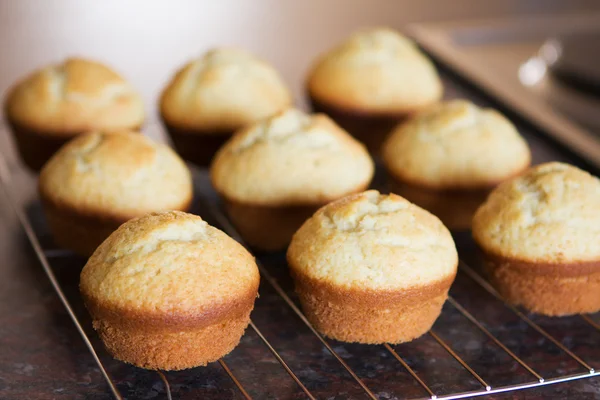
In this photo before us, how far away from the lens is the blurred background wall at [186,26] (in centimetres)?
396

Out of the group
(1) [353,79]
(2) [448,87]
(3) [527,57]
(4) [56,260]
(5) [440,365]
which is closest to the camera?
(5) [440,365]

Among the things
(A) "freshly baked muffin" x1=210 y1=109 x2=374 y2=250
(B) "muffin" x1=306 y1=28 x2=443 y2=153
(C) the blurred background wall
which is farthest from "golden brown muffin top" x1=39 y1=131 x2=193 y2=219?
(C) the blurred background wall

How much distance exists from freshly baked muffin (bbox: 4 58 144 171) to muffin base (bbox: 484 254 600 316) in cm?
132


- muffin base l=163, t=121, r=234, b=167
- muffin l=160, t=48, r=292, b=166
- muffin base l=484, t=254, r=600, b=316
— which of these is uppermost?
muffin l=160, t=48, r=292, b=166

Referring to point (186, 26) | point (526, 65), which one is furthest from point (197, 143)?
point (186, 26)

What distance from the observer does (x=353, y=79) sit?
2908 mm

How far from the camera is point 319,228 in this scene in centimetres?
199

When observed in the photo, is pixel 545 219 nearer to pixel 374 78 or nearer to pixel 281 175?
pixel 281 175

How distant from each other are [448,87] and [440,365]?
69.5 inches

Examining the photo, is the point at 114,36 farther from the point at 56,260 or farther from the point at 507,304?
the point at 507,304

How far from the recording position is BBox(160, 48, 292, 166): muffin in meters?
2.74

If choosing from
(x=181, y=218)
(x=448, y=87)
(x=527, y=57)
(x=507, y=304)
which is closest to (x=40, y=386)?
(x=181, y=218)

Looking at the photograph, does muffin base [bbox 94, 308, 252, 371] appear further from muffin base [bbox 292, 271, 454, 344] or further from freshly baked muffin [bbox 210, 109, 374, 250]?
freshly baked muffin [bbox 210, 109, 374, 250]

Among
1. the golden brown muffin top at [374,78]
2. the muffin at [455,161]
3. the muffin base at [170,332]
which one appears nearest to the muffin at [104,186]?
the muffin base at [170,332]
